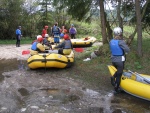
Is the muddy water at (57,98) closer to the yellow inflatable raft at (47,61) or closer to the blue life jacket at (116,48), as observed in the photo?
the yellow inflatable raft at (47,61)

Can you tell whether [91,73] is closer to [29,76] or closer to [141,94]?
[29,76]

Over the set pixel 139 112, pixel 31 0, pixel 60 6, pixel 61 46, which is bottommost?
pixel 139 112

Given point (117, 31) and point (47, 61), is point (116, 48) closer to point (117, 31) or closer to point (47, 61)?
point (117, 31)

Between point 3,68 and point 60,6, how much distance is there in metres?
3.72

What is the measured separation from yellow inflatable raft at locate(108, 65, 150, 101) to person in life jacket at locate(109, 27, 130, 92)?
168mm

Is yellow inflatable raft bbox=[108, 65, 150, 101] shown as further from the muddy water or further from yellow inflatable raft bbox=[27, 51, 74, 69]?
yellow inflatable raft bbox=[27, 51, 74, 69]

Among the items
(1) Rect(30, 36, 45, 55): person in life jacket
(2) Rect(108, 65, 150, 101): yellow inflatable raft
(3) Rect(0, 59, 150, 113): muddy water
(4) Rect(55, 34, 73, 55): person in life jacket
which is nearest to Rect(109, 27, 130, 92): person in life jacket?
(2) Rect(108, 65, 150, 101): yellow inflatable raft

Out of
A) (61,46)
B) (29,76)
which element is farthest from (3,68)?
(61,46)

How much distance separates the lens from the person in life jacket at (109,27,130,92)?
620cm

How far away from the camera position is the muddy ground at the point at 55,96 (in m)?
5.43

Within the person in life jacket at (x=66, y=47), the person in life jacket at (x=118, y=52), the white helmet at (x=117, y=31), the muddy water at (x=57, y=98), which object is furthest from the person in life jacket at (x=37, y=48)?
the white helmet at (x=117, y=31)

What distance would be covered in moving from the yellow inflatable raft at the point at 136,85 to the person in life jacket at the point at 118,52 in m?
0.17

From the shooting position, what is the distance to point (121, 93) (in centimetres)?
654

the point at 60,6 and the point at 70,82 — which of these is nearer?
the point at 70,82
